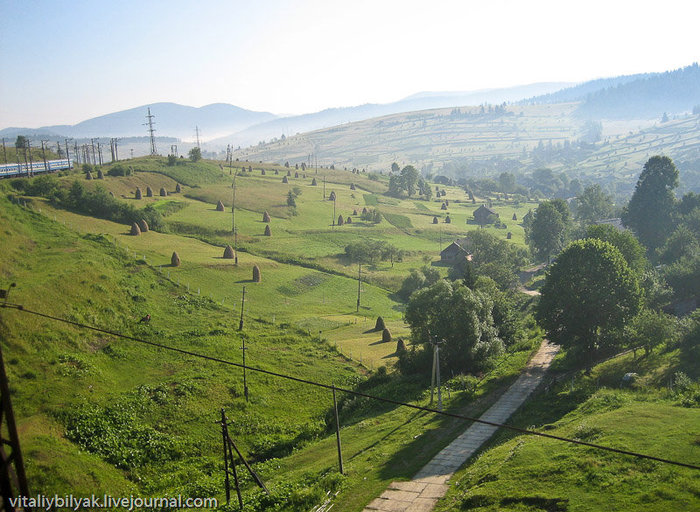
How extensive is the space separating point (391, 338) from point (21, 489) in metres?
53.8

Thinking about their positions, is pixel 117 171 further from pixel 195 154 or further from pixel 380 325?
pixel 380 325

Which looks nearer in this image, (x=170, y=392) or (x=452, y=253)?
(x=170, y=392)

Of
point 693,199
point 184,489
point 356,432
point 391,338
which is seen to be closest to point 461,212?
point 693,199

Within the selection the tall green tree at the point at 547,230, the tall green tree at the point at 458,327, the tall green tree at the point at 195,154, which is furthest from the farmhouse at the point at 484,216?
the tall green tree at the point at 458,327

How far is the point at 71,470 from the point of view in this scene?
30.1 m

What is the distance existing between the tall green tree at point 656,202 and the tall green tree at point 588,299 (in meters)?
50.3

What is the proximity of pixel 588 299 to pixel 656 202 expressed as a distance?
184ft

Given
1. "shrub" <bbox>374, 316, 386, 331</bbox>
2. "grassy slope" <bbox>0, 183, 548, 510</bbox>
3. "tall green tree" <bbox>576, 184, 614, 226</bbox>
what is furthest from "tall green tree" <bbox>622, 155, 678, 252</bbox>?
"shrub" <bbox>374, 316, 386, 331</bbox>

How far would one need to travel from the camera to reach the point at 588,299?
4962cm

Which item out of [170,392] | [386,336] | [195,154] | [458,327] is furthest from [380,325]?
[195,154]

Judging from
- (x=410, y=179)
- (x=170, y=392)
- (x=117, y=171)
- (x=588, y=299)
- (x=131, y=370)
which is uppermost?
(x=117, y=171)

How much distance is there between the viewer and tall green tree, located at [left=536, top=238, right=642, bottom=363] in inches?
1945

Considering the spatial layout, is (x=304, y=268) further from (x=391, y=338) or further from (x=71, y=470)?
(x=71, y=470)

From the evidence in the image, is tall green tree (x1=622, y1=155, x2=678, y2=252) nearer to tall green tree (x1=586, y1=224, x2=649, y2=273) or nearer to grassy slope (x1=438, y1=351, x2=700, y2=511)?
tall green tree (x1=586, y1=224, x2=649, y2=273)
